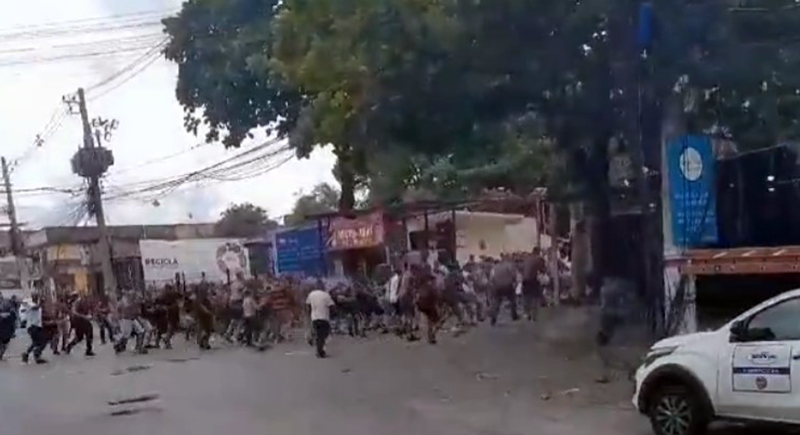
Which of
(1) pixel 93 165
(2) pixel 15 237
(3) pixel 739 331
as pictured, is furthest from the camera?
(2) pixel 15 237

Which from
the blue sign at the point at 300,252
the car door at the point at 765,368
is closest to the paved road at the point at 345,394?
the car door at the point at 765,368

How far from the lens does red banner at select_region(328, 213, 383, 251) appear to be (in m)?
31.2

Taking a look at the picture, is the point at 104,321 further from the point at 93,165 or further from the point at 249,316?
the point at 93,165

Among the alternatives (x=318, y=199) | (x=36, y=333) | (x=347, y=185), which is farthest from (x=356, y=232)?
(x=318, y=199)

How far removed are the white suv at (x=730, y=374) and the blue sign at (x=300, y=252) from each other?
24069 mm

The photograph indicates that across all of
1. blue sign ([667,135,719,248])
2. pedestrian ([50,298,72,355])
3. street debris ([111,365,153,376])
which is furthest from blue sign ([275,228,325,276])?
blue sign ([667,135,719,248])

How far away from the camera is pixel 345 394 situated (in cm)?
1499

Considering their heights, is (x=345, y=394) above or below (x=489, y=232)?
below

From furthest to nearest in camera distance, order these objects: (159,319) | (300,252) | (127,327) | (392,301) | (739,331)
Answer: (300,252) < (159,319) < (127,327) < (392,301) < (739,331)

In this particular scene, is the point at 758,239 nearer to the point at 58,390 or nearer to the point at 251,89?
the point at 58,390

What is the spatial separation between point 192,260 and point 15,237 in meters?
16.5

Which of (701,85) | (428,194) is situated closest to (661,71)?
(701,85)

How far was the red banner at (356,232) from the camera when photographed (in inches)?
1227

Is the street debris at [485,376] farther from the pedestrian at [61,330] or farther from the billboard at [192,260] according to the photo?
the billboard at [192,260]
